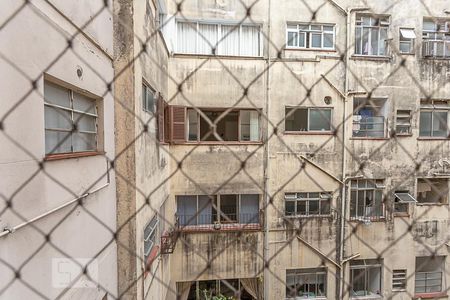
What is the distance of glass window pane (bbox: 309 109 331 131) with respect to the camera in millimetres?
3709

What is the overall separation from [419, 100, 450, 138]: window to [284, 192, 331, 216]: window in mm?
1652

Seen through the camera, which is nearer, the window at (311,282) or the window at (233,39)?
the window at (233,39)

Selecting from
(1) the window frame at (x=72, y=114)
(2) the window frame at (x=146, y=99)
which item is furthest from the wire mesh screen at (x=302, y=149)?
(1) the window frame at (x=72, y=114)

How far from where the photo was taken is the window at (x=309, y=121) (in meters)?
3.71

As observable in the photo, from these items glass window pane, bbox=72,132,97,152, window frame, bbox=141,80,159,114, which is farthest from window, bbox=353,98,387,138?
glass window pane, bbox=72,132,97,152

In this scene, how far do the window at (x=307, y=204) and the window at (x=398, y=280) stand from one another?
4.47ft

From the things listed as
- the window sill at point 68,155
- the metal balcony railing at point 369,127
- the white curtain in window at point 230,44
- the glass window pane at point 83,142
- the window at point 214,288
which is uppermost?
the white curtain in window at point 230,44

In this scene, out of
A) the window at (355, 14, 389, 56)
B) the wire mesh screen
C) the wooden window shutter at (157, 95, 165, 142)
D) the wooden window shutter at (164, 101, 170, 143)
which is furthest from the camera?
the window at (355, 14, 389, 56)

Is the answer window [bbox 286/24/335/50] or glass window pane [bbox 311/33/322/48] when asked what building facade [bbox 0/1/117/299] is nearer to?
window [bbox 286/24/335/50]

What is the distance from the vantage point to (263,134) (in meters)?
3.66

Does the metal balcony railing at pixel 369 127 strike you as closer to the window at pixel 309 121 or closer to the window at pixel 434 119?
the window at pixel 309 121

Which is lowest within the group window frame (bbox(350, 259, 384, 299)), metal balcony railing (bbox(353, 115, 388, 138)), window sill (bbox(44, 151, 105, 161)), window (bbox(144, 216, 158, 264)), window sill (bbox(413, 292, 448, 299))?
window sill (bbox(413, 292, 448, 299))

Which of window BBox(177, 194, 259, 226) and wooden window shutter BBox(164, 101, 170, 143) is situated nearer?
wooden window shutter BBox(164, 101, 170, 143)

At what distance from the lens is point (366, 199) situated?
12.7 feet
